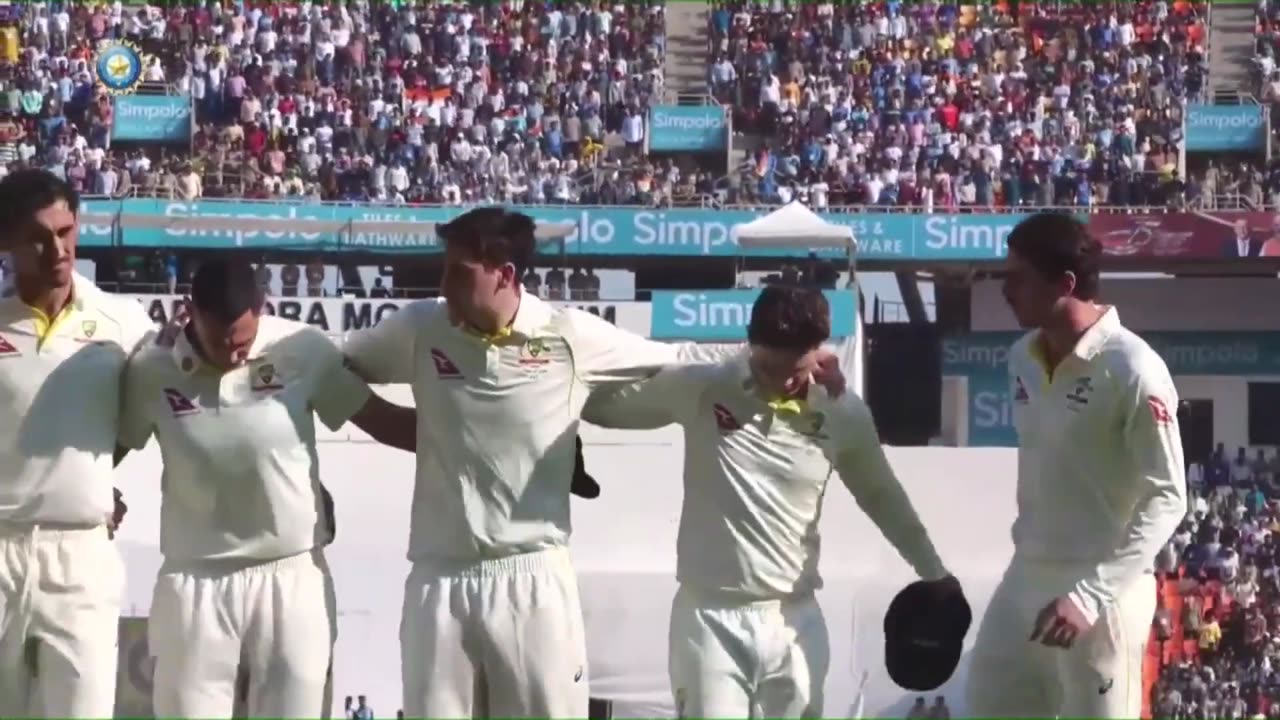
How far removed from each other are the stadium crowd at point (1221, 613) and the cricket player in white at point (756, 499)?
12.7 meters

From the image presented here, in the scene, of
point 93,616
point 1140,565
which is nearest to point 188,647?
point 93,616

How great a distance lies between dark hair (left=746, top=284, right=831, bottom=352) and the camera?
19.4 ft

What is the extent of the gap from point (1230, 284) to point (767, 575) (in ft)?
85.4

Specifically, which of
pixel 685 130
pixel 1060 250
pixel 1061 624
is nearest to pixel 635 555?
pixel 1060 250

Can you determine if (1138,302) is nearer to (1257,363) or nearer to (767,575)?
(1257,363)

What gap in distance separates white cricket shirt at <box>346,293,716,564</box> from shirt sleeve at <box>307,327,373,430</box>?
108 millimetres

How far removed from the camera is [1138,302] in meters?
30.6

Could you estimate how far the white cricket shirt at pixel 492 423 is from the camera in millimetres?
5871

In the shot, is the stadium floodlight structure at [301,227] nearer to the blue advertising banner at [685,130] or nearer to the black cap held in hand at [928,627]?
the blue advertising banner at [685,130]

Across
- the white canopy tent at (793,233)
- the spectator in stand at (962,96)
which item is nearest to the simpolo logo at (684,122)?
the spectator in stand at (962,96)

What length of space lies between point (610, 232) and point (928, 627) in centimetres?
2211

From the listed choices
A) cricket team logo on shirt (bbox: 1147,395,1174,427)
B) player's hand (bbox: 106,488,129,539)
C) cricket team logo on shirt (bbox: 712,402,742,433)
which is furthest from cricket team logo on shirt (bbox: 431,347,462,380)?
cricket team logo on shirt (bbox: 1147,395,1174,427)

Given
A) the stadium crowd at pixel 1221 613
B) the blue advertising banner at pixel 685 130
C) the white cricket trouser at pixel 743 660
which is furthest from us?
the blue advertising banner at pixel 685 130

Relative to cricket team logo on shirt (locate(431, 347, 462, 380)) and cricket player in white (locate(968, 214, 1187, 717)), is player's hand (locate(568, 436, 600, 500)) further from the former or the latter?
cricket player in white (locate(968, 214, 1187, 717))
